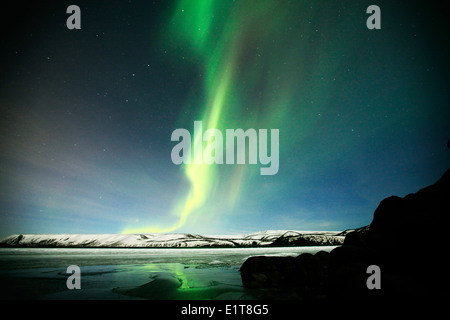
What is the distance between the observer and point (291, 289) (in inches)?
364

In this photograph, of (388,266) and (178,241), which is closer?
(388,266)

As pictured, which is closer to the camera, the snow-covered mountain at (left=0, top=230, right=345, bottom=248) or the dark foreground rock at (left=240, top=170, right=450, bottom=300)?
the dark foreground rock at (left=240, top=170, right=450, bottom=300)

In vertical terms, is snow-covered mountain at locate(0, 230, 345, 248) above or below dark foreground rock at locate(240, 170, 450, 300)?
below

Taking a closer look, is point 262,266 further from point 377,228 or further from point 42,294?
point 42,294

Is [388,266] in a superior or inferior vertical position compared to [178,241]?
superior

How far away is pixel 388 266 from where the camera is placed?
9008 mm

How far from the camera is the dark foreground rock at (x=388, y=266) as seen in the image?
6.58 m

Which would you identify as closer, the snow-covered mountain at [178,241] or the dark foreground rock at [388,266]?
the dark foreground rock at [388,266]

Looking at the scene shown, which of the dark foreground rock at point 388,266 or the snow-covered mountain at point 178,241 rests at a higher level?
the dark foreground rock at point 388,266

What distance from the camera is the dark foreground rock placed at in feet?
21.6
